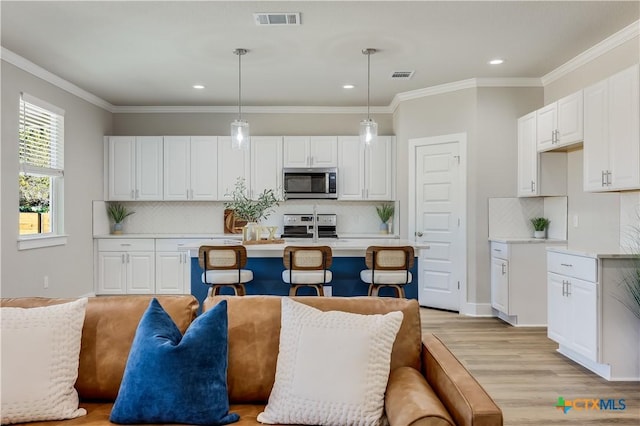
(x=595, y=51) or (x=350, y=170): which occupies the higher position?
(x=595, y=51)

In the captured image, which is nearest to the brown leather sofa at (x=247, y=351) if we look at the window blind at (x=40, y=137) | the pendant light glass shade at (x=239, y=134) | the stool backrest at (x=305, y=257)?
the stool backrest at (x=305, y=257)

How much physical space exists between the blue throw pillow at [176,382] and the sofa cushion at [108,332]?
0.74 feet

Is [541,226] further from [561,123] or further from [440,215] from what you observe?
[561,123]

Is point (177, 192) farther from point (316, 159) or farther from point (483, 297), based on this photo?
point (483, 297)

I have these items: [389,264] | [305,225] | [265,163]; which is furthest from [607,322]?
[265,163]

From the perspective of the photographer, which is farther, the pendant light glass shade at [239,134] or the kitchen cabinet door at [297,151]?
the kitchen cabinet door at [297,151]

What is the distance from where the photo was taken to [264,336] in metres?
1.91

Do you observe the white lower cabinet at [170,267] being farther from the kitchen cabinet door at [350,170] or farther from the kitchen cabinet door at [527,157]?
the kitchen cabinet door at [527,157]

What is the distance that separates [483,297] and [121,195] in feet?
16.7

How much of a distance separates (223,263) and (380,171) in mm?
3254

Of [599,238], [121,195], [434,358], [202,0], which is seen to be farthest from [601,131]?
[121,195]

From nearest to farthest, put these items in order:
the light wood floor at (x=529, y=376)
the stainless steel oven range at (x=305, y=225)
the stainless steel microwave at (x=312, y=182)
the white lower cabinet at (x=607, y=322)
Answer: the light wood floor at (x=529, y=376) < the white lower cabinet at (x=607, y=322) < the stainless steel microwave at (x=312, y=182) < the stainless steel oven range at (x=305, y=225)

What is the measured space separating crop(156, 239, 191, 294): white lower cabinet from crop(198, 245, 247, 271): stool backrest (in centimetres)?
250

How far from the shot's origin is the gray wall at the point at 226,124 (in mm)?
6732
